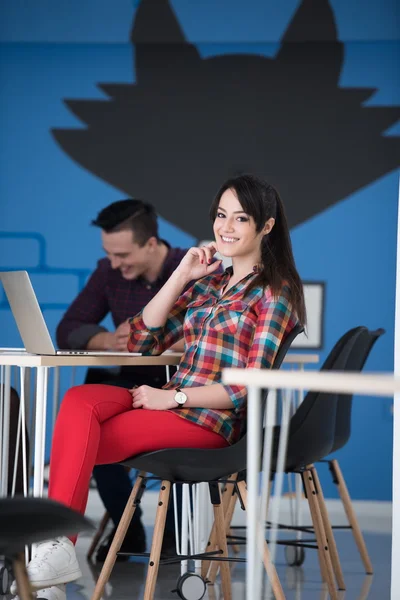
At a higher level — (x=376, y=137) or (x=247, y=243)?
(x=376, y=137)

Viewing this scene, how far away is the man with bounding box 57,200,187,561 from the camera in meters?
3.58

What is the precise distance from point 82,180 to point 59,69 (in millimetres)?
649

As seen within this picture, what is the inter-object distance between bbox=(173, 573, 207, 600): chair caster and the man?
86 centimetres

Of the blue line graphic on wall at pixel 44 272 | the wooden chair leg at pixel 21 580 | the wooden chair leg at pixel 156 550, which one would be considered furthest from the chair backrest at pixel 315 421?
the blue line graphic on wall at pixel 44 272

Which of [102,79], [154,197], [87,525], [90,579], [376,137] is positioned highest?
[102,79]

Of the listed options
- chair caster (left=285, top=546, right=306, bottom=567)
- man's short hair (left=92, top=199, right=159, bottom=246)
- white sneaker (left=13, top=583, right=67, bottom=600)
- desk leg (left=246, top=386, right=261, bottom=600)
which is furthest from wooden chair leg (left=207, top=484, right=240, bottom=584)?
desk leg (left=246, top=386, right=261, bottom=600)

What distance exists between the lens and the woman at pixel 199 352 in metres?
2.33

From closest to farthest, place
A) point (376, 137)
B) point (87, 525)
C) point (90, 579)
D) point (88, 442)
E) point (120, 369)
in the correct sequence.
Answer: point (87, 525) < point (88, 442) < point (90, 579) < point (120, 369) < point (376, 137)

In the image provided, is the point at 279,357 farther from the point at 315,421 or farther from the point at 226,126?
the point at 226,126

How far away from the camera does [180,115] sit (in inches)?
205

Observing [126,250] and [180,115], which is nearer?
[126,250]

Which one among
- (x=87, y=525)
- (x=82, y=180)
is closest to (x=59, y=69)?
(x=82, y=180)

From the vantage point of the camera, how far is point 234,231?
2.69 metres

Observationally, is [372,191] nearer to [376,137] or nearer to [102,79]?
[376,137]
